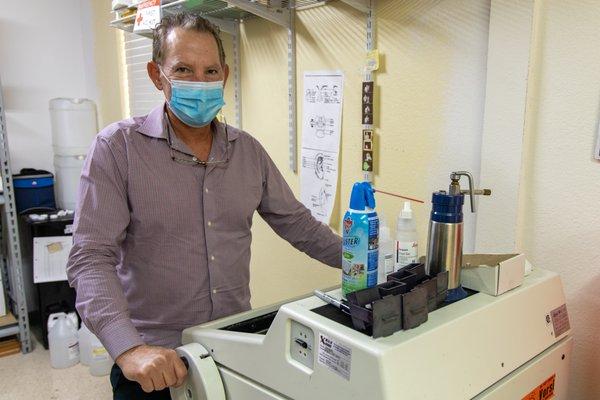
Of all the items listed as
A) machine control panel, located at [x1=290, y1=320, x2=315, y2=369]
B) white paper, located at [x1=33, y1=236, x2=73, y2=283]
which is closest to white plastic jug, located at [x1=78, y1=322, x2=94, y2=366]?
white paper, located at [x1=33, y1=236, x2=73, y2=283]

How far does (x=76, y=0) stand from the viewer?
3.18 m

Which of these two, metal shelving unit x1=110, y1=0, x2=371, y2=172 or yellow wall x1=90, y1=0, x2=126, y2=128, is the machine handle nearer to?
metal shelving unit x1=110, y1=0, x2=371, y2=172

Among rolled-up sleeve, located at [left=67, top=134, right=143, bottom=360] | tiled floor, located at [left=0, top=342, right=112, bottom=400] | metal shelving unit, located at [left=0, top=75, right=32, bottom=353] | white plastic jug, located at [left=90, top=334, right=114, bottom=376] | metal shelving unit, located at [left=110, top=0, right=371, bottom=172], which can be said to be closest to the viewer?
rolled-up sleeve, located at [left=67, top=134, right=143, bottom=360]

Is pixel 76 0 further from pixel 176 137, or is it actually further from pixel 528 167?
pixel 528 167

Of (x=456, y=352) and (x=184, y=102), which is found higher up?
(x=184, y=102)

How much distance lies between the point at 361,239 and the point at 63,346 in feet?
7.65

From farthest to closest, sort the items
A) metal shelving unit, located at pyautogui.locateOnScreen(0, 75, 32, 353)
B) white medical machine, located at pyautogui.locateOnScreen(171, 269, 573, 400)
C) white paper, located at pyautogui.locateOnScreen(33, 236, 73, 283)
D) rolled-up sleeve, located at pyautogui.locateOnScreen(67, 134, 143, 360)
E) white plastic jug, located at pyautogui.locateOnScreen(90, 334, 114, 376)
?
white paper, located at pyautogui.locateOnScreen(33, 236, 73, 283)
metal shelving unit, located at pyautogui.locateOnScreen(0, 75, 32, 353)
white plastic jug, located at pyautogui.locateOnScreen(90, 334, 114, 376)
rolled-up sleeve, located at pyautogui.locateOnScreen(67, 134, 143, 360)
white medical machine, located at pyautogui.locateOnScreen(171, 269, 573, 400)

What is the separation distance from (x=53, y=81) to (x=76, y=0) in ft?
1.88

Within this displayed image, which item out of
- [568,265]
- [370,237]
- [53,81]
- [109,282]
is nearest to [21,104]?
[53,81]

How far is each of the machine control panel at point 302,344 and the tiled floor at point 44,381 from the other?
6.30 ft

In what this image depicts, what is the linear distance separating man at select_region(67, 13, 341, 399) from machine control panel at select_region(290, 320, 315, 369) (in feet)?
1.61

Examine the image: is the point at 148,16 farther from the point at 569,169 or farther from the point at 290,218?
the point at 569,169

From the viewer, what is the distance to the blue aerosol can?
839 millimetres

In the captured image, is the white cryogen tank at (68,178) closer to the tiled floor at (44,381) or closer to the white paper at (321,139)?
the tiled floor at (44,381)
